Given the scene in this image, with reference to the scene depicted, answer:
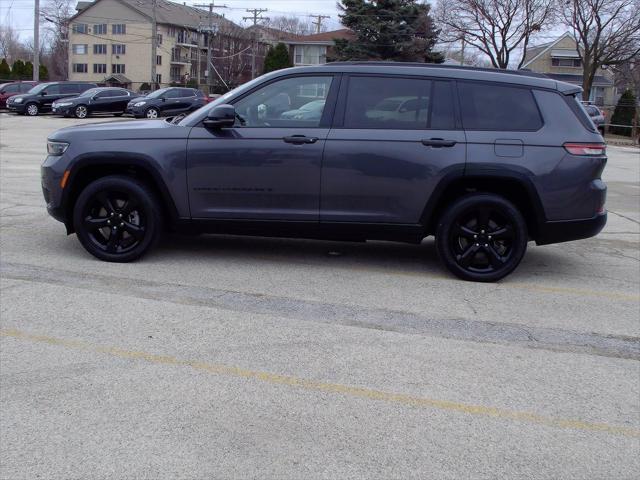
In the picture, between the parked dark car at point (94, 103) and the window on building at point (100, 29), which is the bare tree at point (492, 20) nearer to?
the parked dark car at point (94, 103)

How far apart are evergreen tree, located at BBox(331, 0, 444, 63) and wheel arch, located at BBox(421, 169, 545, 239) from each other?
4019 centimetres

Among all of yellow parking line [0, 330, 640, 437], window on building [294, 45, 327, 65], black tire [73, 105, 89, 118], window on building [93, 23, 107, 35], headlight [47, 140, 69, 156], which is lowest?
yellow parking line [0, 330, 640, 437]

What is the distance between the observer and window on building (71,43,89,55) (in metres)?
89.4

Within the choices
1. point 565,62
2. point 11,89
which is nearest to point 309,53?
point 565,62

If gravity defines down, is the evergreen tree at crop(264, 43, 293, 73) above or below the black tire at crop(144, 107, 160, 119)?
above

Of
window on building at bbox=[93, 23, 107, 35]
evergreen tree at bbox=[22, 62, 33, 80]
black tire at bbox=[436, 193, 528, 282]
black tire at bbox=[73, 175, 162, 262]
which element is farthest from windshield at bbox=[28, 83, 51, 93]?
window on building at bbox=[93, 23, 107, 35]

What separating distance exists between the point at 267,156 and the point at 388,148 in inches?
43.5

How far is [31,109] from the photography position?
3556cm

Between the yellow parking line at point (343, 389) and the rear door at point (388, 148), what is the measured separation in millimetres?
2451

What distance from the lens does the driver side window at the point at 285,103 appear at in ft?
21.3

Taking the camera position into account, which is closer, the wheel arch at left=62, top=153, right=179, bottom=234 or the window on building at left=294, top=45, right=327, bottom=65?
the wheel arch at left=62, top=153, right=179, bottom=234

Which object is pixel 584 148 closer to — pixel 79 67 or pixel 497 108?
pixel 497 108

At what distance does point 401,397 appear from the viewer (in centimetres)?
404

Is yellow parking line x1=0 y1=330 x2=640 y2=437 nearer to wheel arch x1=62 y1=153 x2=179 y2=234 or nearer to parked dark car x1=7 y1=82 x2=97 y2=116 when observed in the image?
wheel arch x1=62 y1=153 x2=179 y2=234
